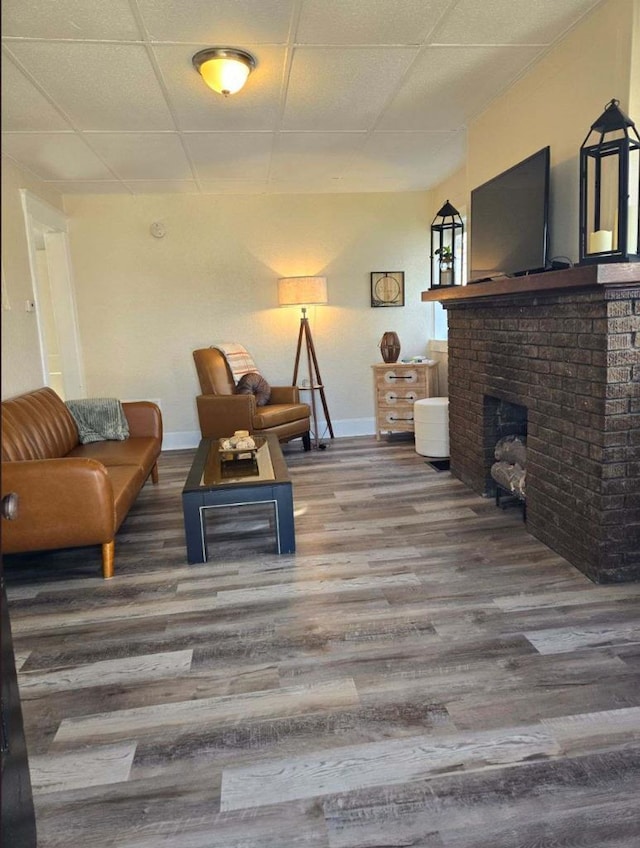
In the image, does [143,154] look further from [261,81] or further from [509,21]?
[509,21]

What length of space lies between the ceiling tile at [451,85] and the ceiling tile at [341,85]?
0.33 feet

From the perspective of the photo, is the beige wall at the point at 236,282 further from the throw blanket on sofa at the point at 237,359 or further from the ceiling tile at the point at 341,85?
the ceiling tile at the point at 341,85

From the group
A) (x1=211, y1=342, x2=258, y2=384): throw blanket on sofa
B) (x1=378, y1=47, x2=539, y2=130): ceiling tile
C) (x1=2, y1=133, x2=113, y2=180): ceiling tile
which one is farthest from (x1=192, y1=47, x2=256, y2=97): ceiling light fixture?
(x1=211, y1=342, x2=258, y2=384): throw blanket on sofa

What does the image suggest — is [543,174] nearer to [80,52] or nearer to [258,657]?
[80,52]

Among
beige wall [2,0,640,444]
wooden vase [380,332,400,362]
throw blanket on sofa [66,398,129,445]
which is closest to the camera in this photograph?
throw blanket on sofa [66,398,129,445]

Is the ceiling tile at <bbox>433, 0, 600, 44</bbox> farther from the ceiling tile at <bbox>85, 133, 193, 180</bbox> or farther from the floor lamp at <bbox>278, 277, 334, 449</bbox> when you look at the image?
the floor lamp at <bbox>278, 277, 334, 449</bbox>

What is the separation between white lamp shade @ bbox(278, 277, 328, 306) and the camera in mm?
5281

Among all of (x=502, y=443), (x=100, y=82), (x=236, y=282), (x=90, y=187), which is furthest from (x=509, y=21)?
(x=90, y=187)

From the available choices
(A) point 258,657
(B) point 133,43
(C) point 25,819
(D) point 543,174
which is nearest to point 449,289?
(D) point 543,174

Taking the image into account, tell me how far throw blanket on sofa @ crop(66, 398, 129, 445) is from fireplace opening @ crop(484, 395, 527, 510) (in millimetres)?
2509

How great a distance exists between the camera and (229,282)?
5586 mm

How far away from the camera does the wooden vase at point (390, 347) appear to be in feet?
18.1

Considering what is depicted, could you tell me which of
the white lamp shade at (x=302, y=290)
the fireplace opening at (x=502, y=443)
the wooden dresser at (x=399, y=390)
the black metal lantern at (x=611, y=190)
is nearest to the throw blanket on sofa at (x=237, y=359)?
the white lamp shade at (x=302, y=290)

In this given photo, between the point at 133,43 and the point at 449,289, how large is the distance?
7.23 ft
